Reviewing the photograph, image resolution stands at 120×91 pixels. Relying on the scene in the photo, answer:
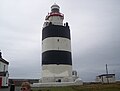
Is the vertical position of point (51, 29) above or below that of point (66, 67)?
above

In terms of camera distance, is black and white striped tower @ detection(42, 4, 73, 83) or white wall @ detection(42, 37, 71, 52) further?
white wall @ detection(42, 37, 71, 52)

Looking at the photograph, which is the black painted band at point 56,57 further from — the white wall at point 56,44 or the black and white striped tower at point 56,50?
the white wall at point 56,44

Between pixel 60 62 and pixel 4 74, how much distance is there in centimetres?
1029

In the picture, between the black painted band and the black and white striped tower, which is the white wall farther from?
the black painted band

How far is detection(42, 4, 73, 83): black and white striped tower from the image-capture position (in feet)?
99.2

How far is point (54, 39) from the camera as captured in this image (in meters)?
31.3

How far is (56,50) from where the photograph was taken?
101 feet

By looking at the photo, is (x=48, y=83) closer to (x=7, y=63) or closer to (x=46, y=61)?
(x=46, y=61)

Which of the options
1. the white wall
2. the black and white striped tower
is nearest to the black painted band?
the black and white striped tower

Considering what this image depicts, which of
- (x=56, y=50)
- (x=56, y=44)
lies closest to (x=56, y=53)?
(x=56, y=50)

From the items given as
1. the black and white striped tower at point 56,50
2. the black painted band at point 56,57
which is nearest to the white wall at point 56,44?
the black and white striped tower at point 56,50

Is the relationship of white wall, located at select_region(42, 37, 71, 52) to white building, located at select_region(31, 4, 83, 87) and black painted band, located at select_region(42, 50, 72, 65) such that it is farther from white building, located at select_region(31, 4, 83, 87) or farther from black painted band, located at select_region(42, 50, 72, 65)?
black painted band, located at select_region(42, 50, 72, 65)

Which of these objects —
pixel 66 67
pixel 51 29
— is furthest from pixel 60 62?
pixel 51 29

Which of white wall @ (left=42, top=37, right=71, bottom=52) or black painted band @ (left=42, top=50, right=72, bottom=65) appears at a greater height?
white wall @ (left=42, top=37, right=71, bottom=52)
